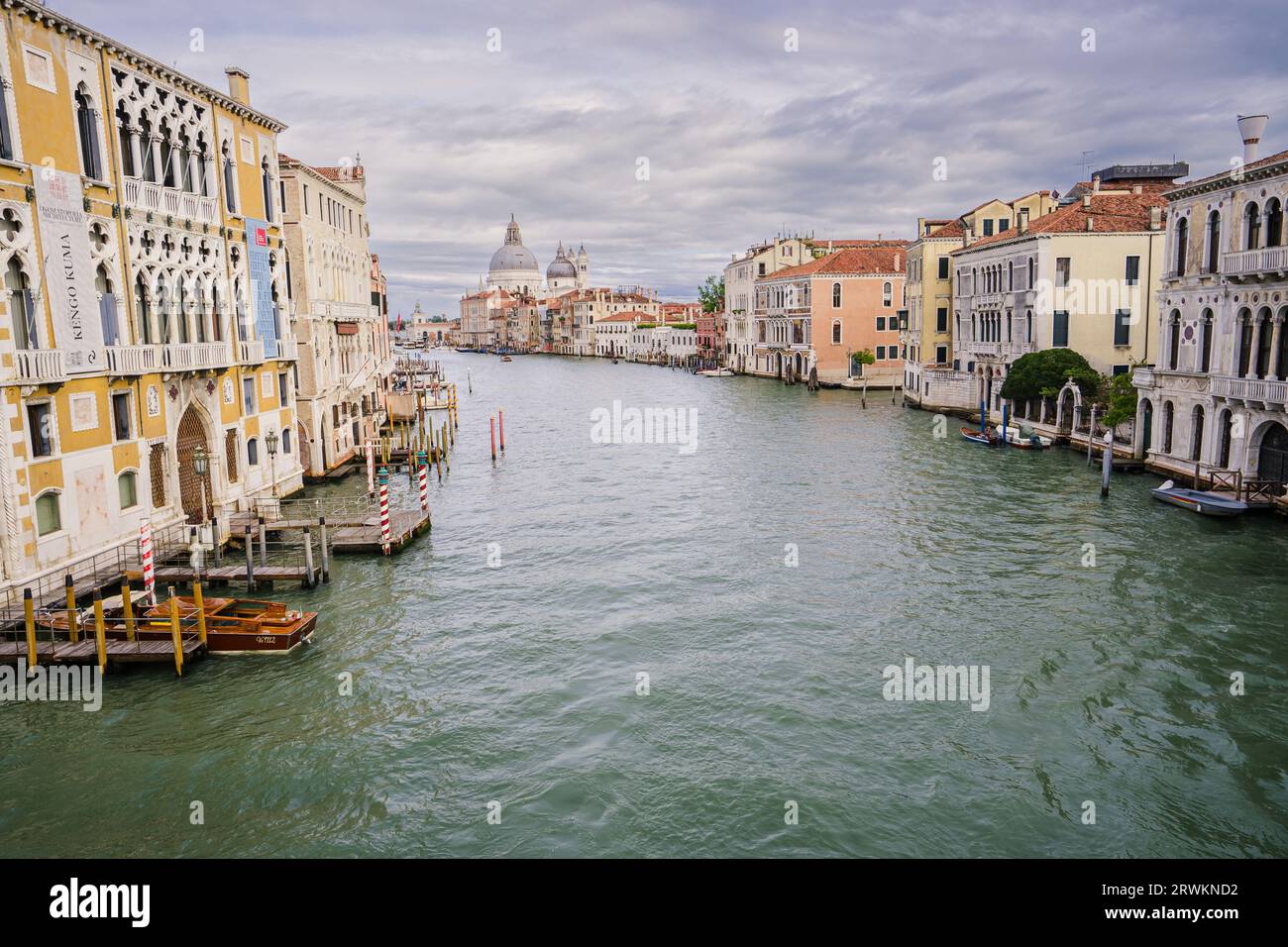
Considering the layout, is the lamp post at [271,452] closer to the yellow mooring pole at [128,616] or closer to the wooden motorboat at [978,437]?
the yellow mooring pole at [128,616]

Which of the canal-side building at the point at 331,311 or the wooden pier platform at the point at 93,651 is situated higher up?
the canal-side building at the point at 331,311

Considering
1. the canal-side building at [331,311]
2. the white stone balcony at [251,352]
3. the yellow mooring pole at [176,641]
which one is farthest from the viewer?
the canal-side building at [331,311]

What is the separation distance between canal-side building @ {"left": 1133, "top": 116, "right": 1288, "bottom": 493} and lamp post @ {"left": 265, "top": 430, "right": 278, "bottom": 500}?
2256 centimetres

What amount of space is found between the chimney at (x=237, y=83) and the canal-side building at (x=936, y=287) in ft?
108

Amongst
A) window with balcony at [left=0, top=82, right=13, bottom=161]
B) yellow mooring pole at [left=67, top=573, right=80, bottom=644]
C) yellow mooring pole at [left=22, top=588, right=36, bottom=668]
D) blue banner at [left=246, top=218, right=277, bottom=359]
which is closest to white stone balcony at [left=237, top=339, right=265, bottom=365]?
blue banner at [left=246, top=218, right=277, bottom=359]

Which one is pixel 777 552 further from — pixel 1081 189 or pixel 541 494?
pixel 1081 189

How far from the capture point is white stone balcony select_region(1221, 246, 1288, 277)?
19.8 meters

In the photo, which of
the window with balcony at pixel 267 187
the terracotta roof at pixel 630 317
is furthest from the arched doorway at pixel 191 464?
Result: the terracotta roof at pixel 630 317

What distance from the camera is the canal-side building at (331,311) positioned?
27109mm

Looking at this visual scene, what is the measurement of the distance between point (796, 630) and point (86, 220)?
13907mm

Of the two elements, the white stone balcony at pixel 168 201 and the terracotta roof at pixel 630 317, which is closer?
the white stone balcony at pixel 168 201

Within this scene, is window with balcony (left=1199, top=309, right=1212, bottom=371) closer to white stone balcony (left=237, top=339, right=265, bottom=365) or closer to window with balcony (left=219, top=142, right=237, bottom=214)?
white stone balcony (left=237, top=339, right=265, bottom=365)

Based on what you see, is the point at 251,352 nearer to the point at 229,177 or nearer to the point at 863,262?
the point at 229,177

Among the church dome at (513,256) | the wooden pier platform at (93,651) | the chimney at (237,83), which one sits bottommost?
the wooden pier platform at (93,651)
